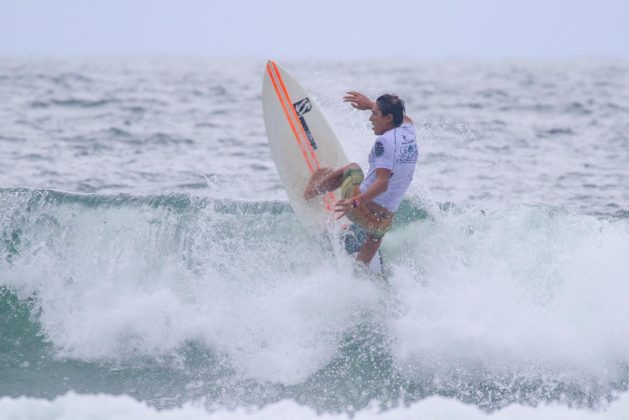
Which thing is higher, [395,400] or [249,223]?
[249,223]

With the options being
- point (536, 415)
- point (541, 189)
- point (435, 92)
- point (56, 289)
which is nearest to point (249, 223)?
point (56, 289)

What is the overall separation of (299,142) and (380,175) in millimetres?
1775

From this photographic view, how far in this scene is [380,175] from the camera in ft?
22.6

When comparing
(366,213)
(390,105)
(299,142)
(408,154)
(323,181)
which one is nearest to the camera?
(390,105)

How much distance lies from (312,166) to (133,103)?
19211mm

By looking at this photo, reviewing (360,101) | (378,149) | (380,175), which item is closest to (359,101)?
(360,101)

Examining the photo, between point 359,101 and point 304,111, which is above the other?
point 359,101

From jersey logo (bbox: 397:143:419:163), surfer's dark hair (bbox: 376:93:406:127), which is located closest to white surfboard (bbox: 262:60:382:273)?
jersey logo (bbox: 397:143:419:163)

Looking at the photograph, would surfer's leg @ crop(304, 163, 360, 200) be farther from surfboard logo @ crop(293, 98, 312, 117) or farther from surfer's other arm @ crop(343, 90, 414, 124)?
surfboard logo @ crop(293, 98, 312, 117)

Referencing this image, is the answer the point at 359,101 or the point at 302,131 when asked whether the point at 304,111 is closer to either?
the point at 302,131

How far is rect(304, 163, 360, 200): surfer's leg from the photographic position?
7.74 meters

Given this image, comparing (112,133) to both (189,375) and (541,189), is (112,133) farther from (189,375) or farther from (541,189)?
(189,375)

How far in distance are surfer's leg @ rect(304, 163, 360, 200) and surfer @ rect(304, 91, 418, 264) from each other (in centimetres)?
1

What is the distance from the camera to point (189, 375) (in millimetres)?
7074
